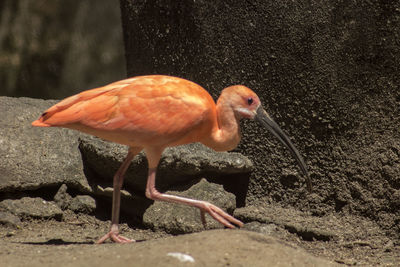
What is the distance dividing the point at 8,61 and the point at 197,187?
A: 4713 millimetres

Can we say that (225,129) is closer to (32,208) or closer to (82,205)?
(82,205)

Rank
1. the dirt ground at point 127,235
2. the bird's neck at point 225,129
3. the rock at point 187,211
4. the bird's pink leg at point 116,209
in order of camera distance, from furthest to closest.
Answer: the rock at point 187,211 < the bird's pink leg at point 116,209 < the bird's neck at point 225,129 < the dirt ground at point 127,235

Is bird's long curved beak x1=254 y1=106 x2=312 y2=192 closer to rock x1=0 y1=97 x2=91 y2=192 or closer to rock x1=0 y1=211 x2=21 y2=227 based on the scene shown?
rock x1=0 y1=97 x2=91 y2=192

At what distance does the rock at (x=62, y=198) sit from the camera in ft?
19.4

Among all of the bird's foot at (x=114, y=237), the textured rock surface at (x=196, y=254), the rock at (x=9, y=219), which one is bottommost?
the rock at (x=9, y=219)

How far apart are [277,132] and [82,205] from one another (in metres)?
2.07

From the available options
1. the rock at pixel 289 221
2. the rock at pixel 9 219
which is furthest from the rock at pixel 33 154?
the rock at pixel 289 221

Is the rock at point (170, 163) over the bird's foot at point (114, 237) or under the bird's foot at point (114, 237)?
over

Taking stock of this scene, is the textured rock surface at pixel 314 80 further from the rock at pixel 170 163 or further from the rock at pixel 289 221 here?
the rock at pixel 170 163

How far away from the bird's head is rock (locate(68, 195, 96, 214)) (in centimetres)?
186

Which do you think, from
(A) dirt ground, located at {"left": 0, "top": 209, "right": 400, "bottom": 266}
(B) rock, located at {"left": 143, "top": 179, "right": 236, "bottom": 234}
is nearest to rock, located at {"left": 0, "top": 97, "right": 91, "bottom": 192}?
(A) dirt ground, located at {"left": 0, "top": 209, "right": 400, "bottom": 266}

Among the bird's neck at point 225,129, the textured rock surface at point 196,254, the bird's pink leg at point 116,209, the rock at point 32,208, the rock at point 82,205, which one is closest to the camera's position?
the textured rock surface at point 196,254

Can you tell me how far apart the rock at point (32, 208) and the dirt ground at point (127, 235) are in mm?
66

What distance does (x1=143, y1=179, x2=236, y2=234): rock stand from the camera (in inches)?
211
